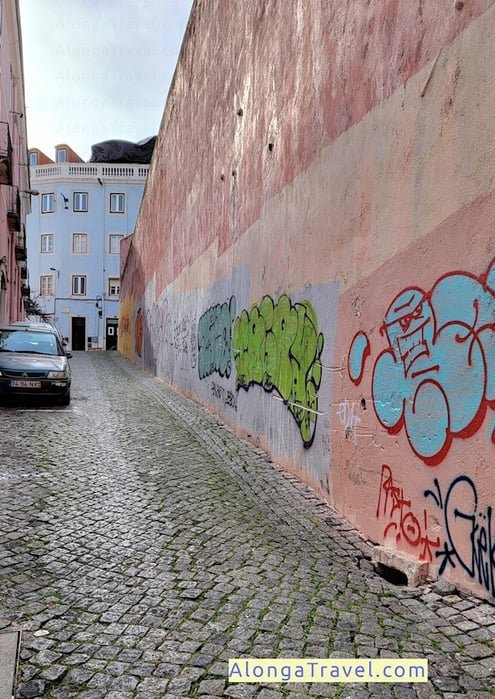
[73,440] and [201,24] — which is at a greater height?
[201,24]

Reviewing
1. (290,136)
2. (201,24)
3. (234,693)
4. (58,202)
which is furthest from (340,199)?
(58,202)

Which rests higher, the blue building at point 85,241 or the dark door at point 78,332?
the blue building at point 85,241

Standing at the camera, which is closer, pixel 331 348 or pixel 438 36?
pixel 438 36

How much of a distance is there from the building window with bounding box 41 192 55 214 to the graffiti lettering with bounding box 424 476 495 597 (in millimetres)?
42684

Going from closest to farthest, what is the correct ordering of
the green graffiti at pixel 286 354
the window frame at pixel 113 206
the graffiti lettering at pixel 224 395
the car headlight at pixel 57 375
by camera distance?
1. the green graffiti at pixel 286 354
2. the graffiti lettering at pixel 224 395
3. the car headlight at pixel 57 375
4. the window frame at pixel 113 206

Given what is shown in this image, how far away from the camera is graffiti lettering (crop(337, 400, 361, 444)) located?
15.6 ft

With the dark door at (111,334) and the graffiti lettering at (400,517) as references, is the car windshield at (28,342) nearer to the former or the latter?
the graffiti lettering at (400,517)

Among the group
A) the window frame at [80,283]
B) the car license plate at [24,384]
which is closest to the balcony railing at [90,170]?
the window frame at [80,283]

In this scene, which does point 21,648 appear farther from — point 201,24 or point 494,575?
point 201,24

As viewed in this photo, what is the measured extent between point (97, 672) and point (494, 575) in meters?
2.10

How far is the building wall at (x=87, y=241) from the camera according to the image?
137 ft

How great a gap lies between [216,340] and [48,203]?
36.2m

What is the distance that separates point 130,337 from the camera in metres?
27.1

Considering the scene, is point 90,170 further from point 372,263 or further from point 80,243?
point 372,263
